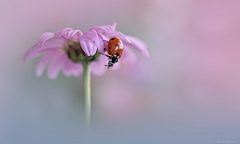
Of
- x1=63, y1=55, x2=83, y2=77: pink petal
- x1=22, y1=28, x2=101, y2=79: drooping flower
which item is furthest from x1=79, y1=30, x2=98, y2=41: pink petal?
x1=63, y1=55, x2=83, y2=77: pink petal

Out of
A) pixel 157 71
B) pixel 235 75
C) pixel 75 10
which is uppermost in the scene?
pixel 75 10

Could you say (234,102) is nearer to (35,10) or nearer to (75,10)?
(75,10)

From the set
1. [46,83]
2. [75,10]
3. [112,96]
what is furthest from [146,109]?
[75,10]

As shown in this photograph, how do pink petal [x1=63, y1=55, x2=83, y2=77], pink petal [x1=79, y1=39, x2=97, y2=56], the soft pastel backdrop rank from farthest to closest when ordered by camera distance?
the soft pastel backdrop, pink petal [x1=63, y1=55, x2=83, y2=77], pink petal [x1=79, y1=39, x2=97, y2=56]

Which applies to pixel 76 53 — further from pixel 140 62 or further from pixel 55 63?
pixel 140 62

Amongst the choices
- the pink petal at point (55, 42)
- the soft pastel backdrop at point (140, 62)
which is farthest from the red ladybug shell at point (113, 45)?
the soft pastel backdrop at point (140, 62)

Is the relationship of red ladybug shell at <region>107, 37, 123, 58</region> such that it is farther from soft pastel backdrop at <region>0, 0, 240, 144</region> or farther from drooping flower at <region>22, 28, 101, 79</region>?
soft pastel backdrop at <region>0, 0, 240, 144</region>
